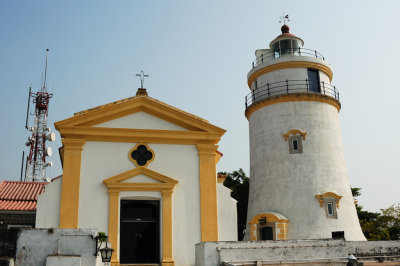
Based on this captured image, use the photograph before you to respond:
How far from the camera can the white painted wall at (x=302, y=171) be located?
22.4 meters

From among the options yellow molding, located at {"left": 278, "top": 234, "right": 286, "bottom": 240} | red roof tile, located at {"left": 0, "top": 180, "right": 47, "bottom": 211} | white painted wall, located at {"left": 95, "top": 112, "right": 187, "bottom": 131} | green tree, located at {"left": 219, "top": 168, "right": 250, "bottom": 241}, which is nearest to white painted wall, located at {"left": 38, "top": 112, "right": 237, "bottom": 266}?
white painted wall, located at {"left": 95, "top": 112, "right": 187, "bottom": 131}

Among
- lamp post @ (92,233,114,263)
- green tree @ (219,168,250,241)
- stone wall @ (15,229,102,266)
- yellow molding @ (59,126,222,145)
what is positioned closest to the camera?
stone wall @ (15,229,102,266)

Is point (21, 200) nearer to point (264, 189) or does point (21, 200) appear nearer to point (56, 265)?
point (56, 265)

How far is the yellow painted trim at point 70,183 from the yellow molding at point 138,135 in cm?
32

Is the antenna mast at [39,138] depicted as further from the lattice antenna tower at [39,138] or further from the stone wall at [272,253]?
the stone wall at [272,253]

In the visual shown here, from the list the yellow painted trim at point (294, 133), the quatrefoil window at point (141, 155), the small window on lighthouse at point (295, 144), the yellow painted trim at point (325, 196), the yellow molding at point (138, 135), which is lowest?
the yellow painted trim at point (325, 196)

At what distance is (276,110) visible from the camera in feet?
80.4

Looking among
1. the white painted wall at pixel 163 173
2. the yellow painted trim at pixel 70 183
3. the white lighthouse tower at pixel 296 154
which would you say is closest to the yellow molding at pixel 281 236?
the white lighthouse tower at pixel 296 154

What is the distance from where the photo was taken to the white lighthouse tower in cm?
2242

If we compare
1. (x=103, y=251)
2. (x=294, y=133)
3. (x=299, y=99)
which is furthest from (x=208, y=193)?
(x=299, y=99)

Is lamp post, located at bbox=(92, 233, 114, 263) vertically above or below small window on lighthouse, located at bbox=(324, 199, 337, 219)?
below

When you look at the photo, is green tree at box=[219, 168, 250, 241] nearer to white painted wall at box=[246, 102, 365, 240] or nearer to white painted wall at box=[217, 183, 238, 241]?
white painted wall at box=[246, 102, 365, 240]

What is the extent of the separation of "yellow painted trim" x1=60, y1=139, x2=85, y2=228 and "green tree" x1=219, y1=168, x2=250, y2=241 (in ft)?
65.1

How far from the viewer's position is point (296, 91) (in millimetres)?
24438
